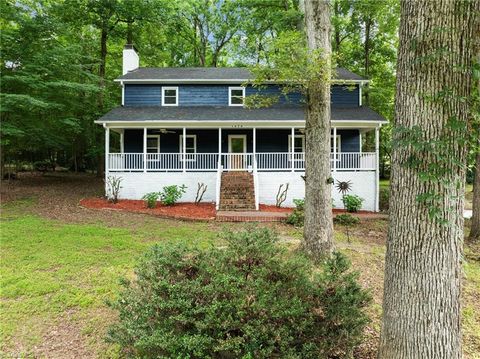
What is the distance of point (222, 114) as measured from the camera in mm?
15328

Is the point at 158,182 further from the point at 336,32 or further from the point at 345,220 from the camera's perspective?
the point at 336,32

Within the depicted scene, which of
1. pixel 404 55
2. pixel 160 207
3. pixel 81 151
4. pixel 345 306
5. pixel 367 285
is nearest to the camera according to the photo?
pixel 404 55

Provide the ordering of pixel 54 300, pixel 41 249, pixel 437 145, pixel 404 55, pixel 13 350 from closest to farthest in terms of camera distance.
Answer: pixel 437 145
pixel 404 55
pixel 13 350
pixel 54 300
pixel 41 249

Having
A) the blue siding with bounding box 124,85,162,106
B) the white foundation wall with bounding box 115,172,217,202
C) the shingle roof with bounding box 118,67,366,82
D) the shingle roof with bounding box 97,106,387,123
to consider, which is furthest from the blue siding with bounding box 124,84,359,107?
the white foundation wall with bounding box 115,172,217,202

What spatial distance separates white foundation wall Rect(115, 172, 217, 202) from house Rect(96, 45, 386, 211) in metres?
0.04

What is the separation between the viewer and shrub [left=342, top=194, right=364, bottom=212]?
12812 mm

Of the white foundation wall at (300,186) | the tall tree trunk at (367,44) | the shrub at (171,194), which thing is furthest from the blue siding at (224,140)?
the tall tree trunk at (367,44)

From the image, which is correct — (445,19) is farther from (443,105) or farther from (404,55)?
(443,105)

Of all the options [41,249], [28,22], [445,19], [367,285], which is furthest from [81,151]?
[445,19]

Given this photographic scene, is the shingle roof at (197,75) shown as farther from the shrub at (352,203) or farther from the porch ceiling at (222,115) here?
the shrub at (352,203)

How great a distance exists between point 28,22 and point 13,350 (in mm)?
13926

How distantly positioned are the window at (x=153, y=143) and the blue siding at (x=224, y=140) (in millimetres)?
205

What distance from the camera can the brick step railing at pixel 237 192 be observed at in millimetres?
12305

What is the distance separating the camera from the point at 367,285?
5.33m
